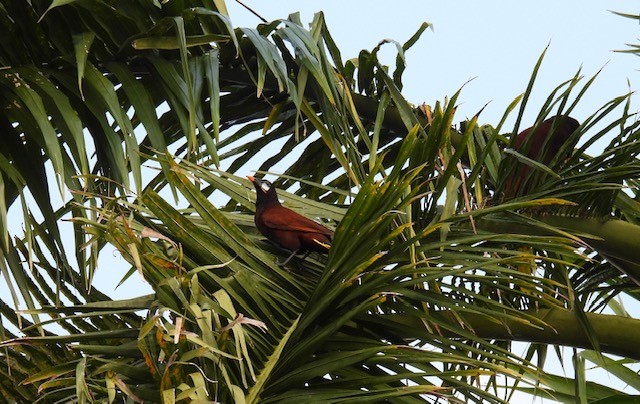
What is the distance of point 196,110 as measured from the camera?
2.20m

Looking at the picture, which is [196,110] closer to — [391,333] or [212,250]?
[212,250]

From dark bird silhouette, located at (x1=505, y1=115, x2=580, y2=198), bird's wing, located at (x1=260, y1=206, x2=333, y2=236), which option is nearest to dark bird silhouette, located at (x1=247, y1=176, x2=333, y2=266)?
bird's wing, located at (x1=260, y1=206, x2=333, y2=236)

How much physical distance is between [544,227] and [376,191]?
522mm

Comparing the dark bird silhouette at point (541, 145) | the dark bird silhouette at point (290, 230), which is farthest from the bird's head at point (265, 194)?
the dark bird silhouette at point (541, 145)

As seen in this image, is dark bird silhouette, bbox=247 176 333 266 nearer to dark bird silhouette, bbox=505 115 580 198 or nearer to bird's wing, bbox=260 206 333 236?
bird's wing, bbox=260 206 333 236

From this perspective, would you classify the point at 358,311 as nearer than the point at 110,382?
No

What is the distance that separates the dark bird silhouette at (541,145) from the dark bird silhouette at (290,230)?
53 centimetres

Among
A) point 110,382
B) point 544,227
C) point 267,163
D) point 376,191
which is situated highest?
point 267,163

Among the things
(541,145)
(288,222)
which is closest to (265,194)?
(288,222)

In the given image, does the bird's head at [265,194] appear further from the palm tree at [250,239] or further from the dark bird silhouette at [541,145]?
the dark bird silhouette at [541,145]

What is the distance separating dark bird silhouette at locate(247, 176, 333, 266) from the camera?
2201 millimetres

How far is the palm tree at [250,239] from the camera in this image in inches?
66.9

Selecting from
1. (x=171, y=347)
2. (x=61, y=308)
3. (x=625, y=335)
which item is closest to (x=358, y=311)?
(x=171, y=347)

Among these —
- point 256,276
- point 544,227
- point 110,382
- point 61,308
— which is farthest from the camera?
point 544,227
